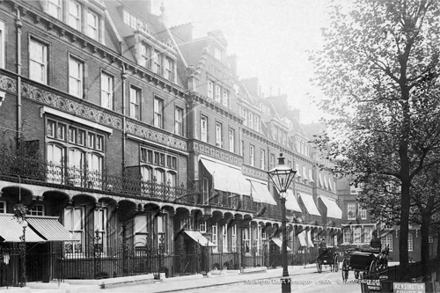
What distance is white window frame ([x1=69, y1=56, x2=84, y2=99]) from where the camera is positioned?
2703 cm

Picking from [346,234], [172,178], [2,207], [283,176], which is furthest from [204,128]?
[346,234]

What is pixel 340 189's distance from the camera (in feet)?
259

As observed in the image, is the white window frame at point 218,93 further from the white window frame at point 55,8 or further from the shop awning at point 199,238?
the white window frame at point 55,8

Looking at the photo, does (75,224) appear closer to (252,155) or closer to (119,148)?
(119,148)

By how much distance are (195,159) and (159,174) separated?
402 cm

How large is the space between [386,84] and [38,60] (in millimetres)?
14570

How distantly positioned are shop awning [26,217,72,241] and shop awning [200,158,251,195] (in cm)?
1602

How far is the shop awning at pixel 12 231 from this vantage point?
20.2 metres

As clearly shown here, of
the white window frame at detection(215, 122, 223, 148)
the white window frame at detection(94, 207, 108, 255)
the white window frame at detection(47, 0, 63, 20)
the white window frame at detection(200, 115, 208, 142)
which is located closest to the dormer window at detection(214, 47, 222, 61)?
the white window frame at detection(215, 122, 223, 148)

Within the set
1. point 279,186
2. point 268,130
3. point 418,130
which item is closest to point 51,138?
point 279,186

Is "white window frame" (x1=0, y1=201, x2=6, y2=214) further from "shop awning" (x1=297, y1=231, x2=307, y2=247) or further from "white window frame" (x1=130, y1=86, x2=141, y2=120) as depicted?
"shop awning" (x1=297, y1=231, x2=307, y2=247)

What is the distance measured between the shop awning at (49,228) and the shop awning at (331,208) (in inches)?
1892

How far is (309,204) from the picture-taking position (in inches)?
2422

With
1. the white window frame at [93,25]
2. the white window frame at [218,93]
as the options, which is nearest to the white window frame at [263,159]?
the white window frame at [218,93]
